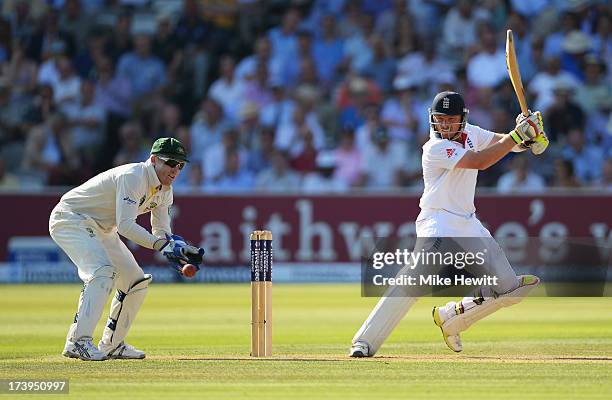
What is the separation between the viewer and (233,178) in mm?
18562

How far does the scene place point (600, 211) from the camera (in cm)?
1733

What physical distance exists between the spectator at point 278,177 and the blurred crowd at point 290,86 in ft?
0.07

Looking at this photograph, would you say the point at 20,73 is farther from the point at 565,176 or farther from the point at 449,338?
the point at 449,338

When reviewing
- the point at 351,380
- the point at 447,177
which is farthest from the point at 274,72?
the point at 351,380

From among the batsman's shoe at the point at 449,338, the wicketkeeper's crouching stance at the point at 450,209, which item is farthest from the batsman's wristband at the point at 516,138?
the batsman's shoe at the point at 449,338

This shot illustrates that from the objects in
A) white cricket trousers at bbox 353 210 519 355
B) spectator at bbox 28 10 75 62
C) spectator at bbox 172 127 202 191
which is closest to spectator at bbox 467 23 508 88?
spectator at bbox 172 127 202 191

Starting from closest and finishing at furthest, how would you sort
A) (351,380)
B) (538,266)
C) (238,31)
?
(351,380)
(538,266)
(238,31)

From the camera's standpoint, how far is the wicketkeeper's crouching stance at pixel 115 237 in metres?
8.41

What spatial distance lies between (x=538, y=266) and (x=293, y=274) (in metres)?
3.32

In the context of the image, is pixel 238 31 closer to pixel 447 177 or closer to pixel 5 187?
pixel 5 187

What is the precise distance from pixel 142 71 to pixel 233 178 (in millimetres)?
2370

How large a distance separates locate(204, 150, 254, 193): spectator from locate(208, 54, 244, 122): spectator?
0.92 metres

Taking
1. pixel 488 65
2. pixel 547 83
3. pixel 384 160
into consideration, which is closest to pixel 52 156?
pixel 384 160

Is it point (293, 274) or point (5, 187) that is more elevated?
point (5, 187)
